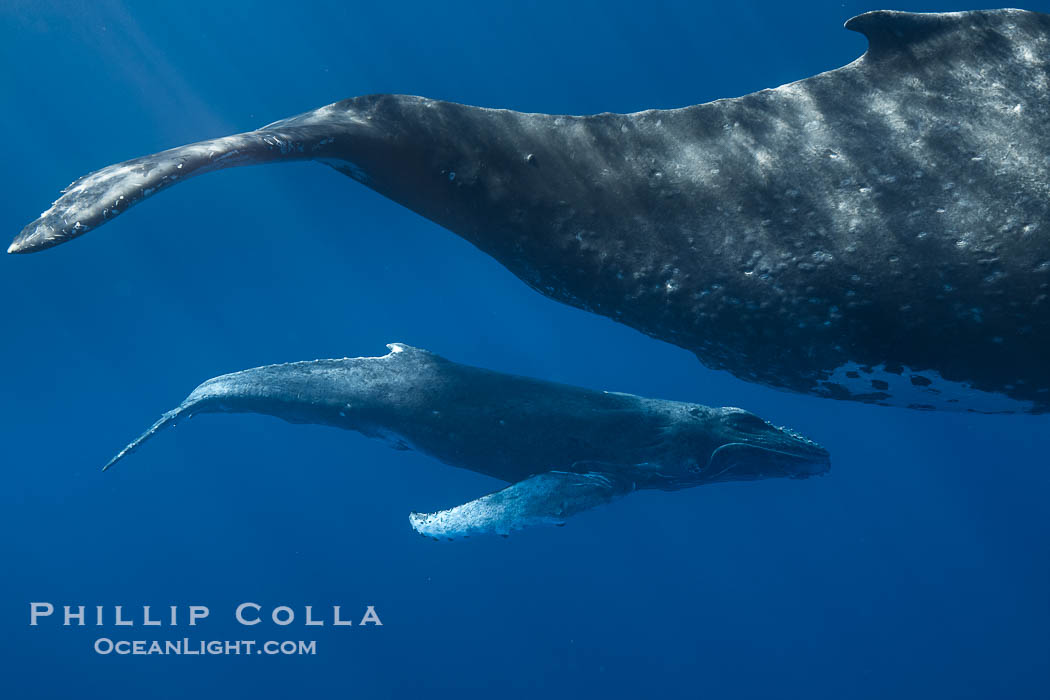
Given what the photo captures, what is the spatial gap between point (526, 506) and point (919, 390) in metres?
4.41

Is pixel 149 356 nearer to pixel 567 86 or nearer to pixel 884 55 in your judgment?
pixel 567 86

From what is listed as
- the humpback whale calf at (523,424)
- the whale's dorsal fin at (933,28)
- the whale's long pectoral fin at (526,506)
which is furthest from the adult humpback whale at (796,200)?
the humpback whale calf at (523,424)

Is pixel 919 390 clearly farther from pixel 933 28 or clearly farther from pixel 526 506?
pixel 526 506

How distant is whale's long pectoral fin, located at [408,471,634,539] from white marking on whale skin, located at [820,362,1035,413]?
12.1 ft

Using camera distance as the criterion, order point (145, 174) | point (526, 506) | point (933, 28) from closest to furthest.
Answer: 1. point (145, 174)
2. point (933, 28)
3. point (526, 506)

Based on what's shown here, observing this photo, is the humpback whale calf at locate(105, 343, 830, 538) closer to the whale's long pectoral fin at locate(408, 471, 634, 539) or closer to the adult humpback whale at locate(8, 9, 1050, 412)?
the whale's long pectoral fin at locate(408, 471, 634, 539)

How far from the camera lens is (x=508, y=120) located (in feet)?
17.6

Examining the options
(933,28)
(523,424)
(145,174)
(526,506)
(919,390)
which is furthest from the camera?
(523,424)

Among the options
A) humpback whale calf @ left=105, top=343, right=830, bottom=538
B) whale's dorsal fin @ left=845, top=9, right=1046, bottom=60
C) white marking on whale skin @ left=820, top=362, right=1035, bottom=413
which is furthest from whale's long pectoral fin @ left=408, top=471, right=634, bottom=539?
whale's dorsal fin @ left=845, top=9, right=1046, bottom=60

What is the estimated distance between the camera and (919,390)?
5254 mm

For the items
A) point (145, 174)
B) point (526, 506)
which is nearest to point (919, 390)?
point (526, 506)

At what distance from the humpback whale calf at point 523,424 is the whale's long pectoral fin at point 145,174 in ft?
17.1

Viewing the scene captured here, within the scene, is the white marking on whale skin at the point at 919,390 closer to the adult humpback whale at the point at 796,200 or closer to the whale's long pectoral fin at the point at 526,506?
the adult humpback whale at the point at 796,200

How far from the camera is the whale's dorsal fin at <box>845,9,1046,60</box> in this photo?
4.59m
